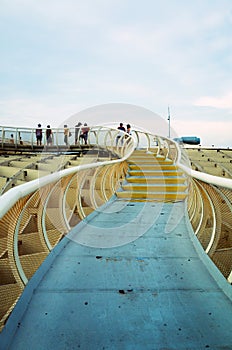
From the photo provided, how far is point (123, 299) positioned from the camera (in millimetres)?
2092

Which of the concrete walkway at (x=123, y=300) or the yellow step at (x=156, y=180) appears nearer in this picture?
the concrete walkway at (x=123, y=300)

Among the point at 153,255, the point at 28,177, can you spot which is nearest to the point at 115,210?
the point at 153,255

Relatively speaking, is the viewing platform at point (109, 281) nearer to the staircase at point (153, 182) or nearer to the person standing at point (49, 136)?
the staircase at point (153, 182)

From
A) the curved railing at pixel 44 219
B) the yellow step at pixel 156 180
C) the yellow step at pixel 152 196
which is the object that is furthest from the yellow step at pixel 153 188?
the curved railing at pixel 44 219

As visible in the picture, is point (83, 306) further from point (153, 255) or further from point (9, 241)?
point (153, 255)

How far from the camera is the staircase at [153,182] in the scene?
6.54m

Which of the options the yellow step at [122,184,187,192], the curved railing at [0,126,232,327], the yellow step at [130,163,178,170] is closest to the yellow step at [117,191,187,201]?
the yellow step at [122,184,187,192]

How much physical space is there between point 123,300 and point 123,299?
0.05 ft

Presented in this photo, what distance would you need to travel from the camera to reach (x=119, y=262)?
9.13 ft

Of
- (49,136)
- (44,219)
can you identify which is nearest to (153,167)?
(44,219)

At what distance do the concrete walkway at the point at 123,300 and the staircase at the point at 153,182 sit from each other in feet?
10.1

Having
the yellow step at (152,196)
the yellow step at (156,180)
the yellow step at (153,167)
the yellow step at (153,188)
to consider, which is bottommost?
the yellow step at (152,196)

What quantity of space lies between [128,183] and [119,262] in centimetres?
476

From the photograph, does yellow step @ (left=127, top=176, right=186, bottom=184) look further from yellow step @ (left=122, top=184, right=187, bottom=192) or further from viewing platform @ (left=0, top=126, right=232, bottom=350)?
viewing platform @ (left=0, top=126, right=232, bottom=350)
